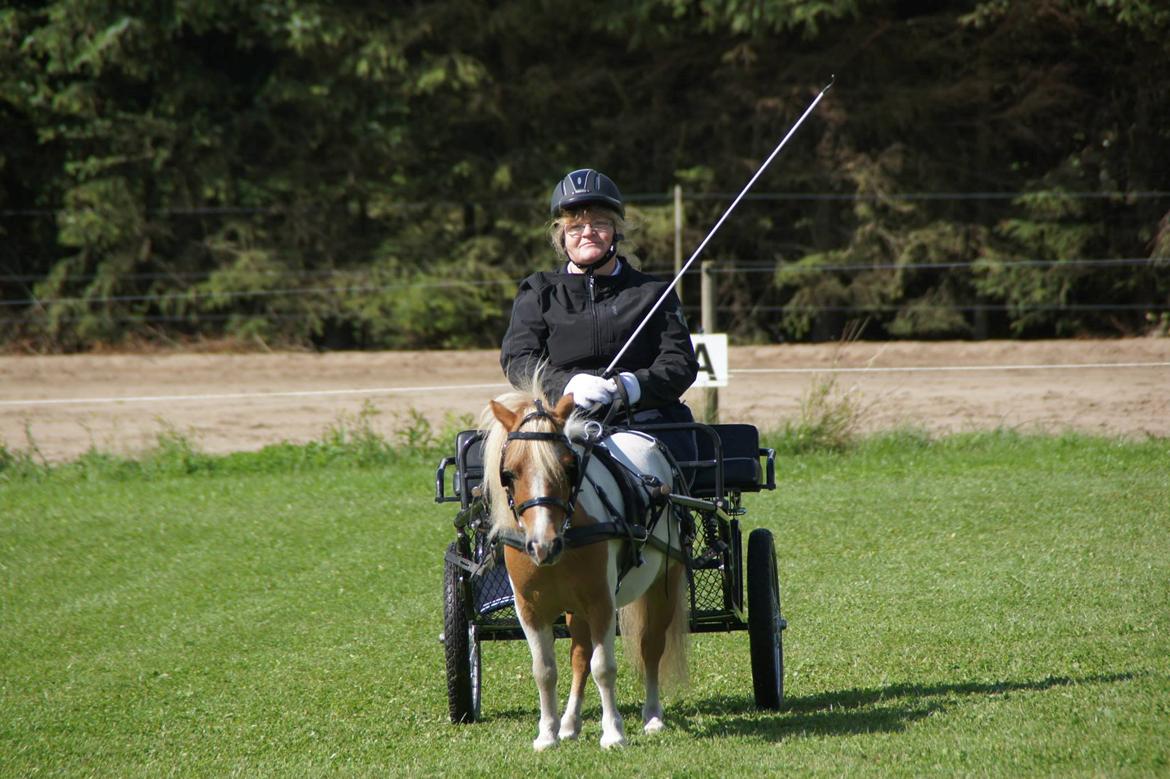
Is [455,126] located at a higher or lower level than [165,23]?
lower

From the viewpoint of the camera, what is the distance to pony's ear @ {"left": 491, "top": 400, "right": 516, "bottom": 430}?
4527mm

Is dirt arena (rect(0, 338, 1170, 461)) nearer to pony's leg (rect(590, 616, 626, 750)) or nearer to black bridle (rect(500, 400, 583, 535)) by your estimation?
pony's leg (rect(590, 616, 626, 750))

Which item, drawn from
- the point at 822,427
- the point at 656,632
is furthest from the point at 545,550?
the point at 822,427

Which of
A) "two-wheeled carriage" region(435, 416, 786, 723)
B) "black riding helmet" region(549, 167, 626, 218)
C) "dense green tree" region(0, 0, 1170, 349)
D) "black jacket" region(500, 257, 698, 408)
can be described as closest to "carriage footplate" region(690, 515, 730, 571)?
"two-wheeled carriage" region(435, 416, 786, 723)

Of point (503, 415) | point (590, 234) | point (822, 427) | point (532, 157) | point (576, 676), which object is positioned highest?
point (532, 157)

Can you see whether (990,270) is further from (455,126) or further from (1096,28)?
(455,126)

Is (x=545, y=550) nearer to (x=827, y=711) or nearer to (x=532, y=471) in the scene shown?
(x=532, y=471)

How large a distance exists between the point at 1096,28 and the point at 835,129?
12.4 ft

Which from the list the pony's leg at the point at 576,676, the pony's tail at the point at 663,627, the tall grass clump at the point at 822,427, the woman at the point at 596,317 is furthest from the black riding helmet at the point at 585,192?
the tall grass clump at the point at 822,427

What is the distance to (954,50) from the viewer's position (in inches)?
784

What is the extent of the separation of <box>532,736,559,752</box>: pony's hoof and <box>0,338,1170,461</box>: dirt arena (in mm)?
8180

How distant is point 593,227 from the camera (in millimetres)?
5336

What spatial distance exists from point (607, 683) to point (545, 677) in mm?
220

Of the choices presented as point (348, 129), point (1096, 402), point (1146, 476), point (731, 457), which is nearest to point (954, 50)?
point (1096, 402)
